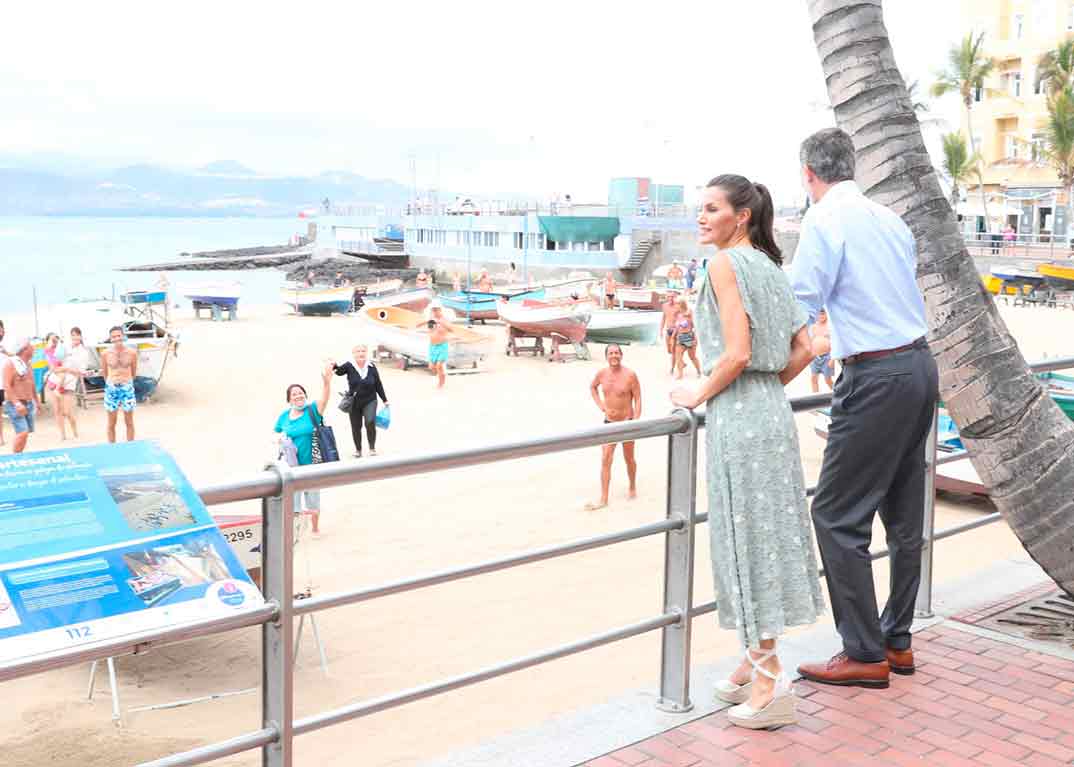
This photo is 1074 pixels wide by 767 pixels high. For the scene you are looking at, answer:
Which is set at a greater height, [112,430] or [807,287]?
[807,287]

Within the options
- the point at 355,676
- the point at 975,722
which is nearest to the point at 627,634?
the point at 975,722

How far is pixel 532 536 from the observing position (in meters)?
11.6

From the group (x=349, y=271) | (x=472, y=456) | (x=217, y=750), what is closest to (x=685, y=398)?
(x=472, y=456)

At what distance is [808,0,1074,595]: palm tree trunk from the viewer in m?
4.62

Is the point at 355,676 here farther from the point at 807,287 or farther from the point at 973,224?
the point at 973,224

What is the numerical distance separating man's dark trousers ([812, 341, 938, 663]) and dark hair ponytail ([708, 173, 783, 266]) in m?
0.66

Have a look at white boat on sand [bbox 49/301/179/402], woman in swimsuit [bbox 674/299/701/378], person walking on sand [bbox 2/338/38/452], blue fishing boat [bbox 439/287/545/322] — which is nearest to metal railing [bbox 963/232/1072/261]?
blue fishing boat [bbox 439/287/545/322]

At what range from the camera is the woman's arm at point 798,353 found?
3695 millimetres

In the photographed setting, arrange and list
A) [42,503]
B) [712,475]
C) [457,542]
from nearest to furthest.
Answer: [42,503]
[712,475]
[457,542]

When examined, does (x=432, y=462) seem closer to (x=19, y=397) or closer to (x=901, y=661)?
(x=901, y=661)

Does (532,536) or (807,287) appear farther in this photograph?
(532,536)

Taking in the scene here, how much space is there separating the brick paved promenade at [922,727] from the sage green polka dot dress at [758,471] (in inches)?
14.6

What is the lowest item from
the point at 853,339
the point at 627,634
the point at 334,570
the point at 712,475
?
the point at 334,570

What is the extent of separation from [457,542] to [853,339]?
790 centimetres
